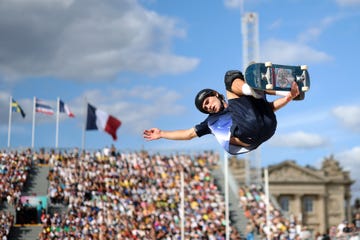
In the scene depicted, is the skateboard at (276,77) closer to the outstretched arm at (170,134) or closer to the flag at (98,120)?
the outstretched arm at (170,134)

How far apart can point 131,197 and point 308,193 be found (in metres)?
52.1

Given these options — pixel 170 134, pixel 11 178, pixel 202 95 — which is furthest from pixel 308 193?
pixel 202 95

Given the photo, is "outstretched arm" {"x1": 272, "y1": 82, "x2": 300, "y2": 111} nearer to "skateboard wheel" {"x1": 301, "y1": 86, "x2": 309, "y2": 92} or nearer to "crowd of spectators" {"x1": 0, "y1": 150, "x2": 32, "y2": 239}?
"skateboard wheel" {"x1": 301, "y1": 86, "x2": 309, "y2": 92}

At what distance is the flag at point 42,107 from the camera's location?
4531 cm

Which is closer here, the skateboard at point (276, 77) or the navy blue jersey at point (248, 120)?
the skateboard at point (276, 77)

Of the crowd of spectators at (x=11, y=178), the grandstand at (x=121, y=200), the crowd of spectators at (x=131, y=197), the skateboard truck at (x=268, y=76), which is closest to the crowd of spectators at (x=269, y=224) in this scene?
the grandstand at (x=121, y=200)

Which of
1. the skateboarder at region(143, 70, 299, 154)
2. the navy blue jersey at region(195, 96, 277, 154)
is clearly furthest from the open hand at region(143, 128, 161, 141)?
the navy blue jersey at region(195, 96, 277, 154)

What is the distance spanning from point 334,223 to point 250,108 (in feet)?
264

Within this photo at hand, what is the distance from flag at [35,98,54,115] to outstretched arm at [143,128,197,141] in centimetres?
3684

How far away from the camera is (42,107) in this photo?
45.5m

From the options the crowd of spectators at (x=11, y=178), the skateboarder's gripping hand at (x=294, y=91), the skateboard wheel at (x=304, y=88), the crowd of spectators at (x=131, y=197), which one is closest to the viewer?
the skateboarder's gripping hand at (x=294, y=91)

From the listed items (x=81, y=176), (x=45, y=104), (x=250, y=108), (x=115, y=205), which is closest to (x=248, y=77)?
(x=250, y=108)

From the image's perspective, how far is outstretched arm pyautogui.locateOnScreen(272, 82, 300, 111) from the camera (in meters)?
7.92

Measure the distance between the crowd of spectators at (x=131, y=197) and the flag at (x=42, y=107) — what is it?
6431mm
